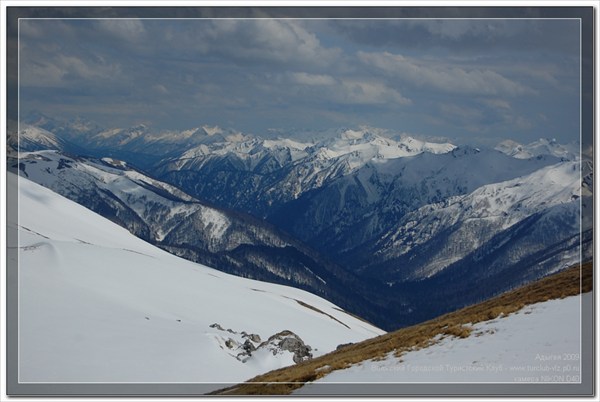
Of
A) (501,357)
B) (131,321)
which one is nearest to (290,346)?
(131,321)

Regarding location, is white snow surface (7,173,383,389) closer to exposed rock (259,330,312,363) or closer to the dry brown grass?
exposed rock (259,330,312,363)

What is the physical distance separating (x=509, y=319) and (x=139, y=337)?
3064cm

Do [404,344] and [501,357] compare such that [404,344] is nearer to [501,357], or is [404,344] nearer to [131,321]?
[501,357]

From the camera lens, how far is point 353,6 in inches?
1496

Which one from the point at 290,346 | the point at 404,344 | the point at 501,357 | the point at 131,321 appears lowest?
the point at 290,346

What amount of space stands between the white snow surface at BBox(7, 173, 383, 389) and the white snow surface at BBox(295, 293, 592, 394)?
1303 centimetres

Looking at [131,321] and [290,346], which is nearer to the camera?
[131,321]

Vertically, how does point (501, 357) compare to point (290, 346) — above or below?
above

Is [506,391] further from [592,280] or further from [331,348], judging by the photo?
[331,348]

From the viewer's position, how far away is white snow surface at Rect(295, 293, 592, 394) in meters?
33.6

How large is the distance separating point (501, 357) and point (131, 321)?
36.0m

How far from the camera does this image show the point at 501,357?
1336 inches

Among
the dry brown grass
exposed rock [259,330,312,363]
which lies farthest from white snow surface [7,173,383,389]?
the dry brown grass

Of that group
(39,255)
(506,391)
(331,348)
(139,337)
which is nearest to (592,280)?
(506,391)
